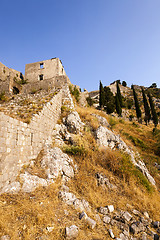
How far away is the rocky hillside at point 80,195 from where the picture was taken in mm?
2965

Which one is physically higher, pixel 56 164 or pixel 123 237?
pixel 56 164

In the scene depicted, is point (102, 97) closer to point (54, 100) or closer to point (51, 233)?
point (54, 100)

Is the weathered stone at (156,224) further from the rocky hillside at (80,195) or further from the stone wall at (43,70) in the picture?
the stone wall at (43,70)

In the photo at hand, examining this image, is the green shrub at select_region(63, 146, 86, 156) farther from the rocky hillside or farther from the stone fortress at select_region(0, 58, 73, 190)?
the stone fortress at select_region(0, 58, 73, 190)

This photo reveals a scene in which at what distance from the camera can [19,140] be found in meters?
4.96

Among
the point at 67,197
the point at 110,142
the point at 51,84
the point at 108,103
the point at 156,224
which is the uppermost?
the point at 108,103

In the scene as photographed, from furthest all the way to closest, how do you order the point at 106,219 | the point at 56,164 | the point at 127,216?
the point at 56,164 → the point at 127,216 → the point at 106,219

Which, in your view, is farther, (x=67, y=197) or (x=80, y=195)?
(x=80, y=195)

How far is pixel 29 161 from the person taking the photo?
5328mm

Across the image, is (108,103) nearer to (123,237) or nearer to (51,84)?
(51,84)

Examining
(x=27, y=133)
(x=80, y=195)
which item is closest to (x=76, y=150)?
(x=80, y=195)

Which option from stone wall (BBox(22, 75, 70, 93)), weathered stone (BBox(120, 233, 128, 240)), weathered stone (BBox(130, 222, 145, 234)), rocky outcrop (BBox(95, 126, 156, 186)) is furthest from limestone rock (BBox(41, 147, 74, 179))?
stone wall (BBox(22, 75, 70, 93))

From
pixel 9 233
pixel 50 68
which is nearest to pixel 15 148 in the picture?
pixel 9 233

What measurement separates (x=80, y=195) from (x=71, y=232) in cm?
168
